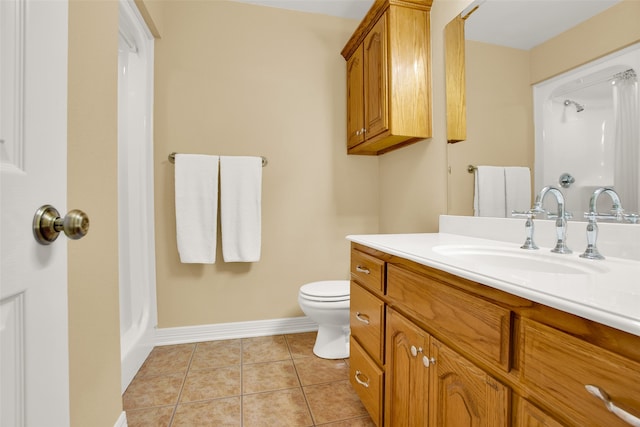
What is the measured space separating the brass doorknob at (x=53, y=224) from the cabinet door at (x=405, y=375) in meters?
0.86

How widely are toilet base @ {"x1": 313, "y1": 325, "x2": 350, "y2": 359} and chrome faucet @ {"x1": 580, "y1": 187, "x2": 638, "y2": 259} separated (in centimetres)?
130

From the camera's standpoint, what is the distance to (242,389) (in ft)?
4.90

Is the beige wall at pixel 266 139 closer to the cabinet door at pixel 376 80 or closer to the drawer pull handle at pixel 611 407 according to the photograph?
the cabinet door at pixel 376 80

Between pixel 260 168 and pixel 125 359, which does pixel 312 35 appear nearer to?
pixel 260 168

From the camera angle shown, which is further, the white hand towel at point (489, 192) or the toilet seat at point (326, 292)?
the toilet seat at point (326, 292)

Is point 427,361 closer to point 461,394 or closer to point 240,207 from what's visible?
point 461,394

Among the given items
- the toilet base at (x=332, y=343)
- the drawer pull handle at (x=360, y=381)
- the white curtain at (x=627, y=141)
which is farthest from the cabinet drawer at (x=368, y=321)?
the white curtain at (x=627, y=141)

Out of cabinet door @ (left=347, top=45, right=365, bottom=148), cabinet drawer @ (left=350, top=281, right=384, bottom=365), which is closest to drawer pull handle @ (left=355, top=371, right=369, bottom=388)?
cabinet drawer @ (left=350, top=281, right=384, bottom=365)

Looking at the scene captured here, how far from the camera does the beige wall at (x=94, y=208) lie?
833 mm

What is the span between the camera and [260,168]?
2.03 m

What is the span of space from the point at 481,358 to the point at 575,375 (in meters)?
0.20

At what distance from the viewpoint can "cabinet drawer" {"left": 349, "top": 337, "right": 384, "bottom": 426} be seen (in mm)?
1095

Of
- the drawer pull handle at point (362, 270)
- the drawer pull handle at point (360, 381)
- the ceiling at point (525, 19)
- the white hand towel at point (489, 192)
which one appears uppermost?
the ceiling at point (525, 19)

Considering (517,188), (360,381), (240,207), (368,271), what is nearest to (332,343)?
(360,381)
